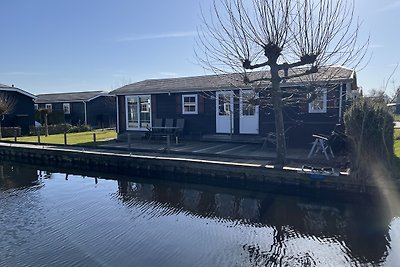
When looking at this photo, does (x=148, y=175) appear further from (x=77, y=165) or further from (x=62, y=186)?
(x=77, y=165)

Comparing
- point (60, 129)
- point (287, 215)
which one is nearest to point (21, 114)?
point (60, 129)

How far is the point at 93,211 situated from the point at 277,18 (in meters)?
6.90

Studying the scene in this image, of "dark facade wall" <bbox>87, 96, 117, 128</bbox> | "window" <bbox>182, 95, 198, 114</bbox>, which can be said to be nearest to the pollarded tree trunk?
"window" <bbox>182, 95, 198, 114</bbox>

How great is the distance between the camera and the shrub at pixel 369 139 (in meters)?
7.88

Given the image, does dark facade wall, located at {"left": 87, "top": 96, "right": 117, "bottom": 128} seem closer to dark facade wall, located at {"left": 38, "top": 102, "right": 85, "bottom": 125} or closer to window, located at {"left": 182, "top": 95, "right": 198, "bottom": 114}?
dark facade wall, located at {"left": 38, "top": 102, "right": 85, "bottom": 125}

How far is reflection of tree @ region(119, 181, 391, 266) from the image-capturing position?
18.2 ft

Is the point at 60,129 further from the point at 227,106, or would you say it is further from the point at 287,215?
the point at 287,215

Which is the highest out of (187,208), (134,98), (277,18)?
(277,18)

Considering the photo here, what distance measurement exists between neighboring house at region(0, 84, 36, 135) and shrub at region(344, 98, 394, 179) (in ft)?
77.0

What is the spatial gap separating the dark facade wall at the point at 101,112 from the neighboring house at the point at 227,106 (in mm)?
13221

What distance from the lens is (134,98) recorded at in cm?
1741

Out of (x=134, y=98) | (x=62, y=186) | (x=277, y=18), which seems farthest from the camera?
(x=134, y=98)

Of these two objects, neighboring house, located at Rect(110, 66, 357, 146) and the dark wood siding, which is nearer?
neighboring house, located at Rect(110, 66, 357, 146)

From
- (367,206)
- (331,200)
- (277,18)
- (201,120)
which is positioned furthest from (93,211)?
(201,120)
